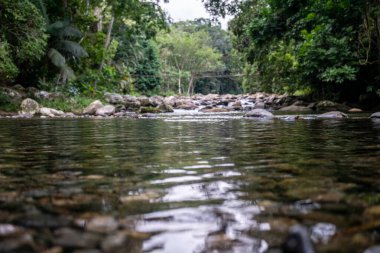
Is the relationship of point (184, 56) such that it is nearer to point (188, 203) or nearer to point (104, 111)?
point (104, 111)

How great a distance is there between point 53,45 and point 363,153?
51.3ft

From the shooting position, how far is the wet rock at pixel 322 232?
0.98 meters

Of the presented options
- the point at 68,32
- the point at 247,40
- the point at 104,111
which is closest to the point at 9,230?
the point at 104,111

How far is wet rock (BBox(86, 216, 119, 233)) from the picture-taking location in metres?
→ 1.09

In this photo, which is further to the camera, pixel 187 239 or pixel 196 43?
pixel 196 43

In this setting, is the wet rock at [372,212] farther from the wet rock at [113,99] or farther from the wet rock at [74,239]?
the wet rock at [113,99]

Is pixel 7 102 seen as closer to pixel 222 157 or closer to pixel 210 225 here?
pixel 222 157

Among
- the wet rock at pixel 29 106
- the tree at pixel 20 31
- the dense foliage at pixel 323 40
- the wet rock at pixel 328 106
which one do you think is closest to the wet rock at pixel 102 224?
the dense foliage at pixel 323 40

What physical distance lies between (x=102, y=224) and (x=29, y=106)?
517 inches

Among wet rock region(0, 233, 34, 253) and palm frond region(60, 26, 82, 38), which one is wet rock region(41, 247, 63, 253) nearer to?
wet rock region(0, 233, 34, 253)

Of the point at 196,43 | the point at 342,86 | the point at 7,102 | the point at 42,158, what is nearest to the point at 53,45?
the point at 7,102

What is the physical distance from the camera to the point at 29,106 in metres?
13.1

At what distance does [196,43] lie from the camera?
52.8m

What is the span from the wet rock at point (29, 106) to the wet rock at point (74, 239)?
12.7 meters
